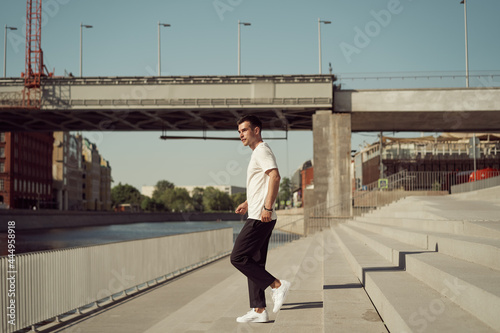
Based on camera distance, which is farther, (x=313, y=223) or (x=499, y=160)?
(x=499, y=160)

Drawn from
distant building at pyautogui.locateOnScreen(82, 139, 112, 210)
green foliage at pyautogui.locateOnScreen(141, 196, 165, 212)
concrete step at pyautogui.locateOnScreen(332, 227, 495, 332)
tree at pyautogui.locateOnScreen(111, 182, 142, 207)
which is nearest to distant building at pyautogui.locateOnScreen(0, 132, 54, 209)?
distant building at pyautogui.locateOnScreen(82, 139, 112, 210)

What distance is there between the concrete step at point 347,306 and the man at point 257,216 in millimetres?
654

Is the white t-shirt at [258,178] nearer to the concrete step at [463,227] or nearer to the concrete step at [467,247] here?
the concrete step at [467,247]

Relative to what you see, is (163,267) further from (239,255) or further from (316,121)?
(316,121)

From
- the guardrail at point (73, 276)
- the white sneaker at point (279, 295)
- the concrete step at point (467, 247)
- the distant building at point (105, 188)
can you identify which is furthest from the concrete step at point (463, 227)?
the distant building at point (105, 188)

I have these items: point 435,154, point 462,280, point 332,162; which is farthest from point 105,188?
point 462,280

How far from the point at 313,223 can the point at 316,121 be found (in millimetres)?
6902

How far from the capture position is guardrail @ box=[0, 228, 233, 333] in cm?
654

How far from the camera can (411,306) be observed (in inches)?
152

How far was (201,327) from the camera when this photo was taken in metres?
6.30

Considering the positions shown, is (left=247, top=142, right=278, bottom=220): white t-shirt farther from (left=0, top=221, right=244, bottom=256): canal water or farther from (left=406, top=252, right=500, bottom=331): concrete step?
(left=0, top=221, right=244, bottom=256): canal water

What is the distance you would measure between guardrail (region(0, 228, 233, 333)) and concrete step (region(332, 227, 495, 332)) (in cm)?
435

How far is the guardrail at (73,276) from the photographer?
654 centimetres

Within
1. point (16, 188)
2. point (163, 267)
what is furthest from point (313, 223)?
point (16, 188)
